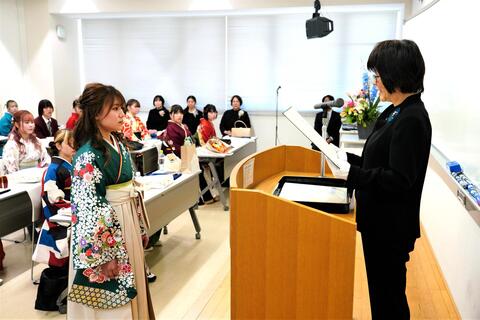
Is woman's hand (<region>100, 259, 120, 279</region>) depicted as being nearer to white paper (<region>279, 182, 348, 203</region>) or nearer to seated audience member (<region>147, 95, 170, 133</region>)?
white paper (<region>279, 182, 348, 203</region>)

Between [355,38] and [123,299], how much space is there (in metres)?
6.40

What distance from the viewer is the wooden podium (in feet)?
5.68

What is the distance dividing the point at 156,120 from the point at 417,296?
5.83m

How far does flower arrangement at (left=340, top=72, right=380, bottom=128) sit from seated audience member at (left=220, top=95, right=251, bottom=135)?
3.33 m

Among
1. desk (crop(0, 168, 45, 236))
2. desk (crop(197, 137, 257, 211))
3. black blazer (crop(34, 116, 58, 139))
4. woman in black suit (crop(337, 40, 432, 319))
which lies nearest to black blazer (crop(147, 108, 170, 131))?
black blazer (crop(34, 116, 58, 139))

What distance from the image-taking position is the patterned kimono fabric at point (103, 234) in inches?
70.6

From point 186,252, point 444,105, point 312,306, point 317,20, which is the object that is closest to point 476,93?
point 444,105

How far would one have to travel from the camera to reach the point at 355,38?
23.6 feet

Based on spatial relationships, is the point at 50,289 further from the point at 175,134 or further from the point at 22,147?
the point at 175,134

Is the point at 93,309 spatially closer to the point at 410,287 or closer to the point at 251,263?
the point at 251,263

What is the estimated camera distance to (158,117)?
306 inches

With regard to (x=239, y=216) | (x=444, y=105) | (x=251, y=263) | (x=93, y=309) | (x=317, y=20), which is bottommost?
(x=93, y=309)

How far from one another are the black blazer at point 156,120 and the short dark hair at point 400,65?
644cm

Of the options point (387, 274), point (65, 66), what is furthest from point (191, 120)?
point (387, 274)
